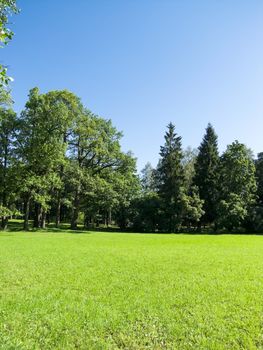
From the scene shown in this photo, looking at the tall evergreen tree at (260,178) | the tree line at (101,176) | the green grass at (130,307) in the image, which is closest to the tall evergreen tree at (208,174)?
the tree line at (101,176)

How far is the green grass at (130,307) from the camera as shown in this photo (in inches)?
234

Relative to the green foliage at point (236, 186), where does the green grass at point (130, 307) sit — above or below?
below

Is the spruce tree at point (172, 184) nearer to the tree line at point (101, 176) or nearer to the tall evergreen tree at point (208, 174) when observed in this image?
the tree line at point (101, 176)

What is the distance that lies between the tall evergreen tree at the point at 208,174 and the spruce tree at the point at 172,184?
563 cm

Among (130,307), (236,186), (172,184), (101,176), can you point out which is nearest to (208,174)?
(236,186)

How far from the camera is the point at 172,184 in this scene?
49094 mm

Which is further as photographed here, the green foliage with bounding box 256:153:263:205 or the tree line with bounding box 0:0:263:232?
the green foliage with bounding box 256:153:263:205

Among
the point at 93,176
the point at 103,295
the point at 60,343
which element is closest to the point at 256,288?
the point at 103,295

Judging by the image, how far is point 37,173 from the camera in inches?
1510

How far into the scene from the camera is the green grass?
5953mm

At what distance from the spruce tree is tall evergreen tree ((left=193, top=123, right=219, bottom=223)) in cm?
563

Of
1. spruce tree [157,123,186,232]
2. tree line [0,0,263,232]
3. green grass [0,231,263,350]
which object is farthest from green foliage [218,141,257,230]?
green grass [0,231,263,350]

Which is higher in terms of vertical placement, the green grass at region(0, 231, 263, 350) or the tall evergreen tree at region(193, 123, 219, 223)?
the tall evergreen tree at region(193, 123, 219, 223)

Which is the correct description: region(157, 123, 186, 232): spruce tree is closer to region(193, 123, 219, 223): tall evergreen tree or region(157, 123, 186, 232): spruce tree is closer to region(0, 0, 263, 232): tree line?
region(0, 0, 263, 232): tree line
